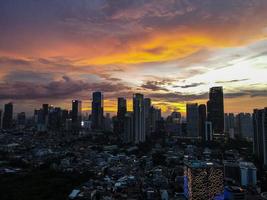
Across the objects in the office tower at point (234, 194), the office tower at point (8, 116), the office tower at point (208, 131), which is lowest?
the office tower at point (234, 194)

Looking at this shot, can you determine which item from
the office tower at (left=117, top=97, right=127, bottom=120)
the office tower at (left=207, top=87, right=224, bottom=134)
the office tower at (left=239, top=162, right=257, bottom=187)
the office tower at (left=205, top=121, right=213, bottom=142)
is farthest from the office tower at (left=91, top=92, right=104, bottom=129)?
the office tower at (left=239, top=162, right=257, bottom=187)

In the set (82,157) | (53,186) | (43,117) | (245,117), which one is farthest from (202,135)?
(43,117)

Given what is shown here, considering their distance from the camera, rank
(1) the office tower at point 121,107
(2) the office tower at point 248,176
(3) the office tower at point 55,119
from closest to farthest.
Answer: (2) the office tower at point 248,176 < (1) the office tower at point 121,107 < (3) the office tower at point 55,119

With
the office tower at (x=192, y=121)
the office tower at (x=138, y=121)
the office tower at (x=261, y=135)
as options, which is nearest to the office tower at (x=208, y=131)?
the office tower at (x=192, y=121)

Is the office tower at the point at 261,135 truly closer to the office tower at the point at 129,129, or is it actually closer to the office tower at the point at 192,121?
the office tower at the point at 192,121

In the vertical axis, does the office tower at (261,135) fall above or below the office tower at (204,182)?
above

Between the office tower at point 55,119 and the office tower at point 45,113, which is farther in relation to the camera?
the office tower at point 45,113

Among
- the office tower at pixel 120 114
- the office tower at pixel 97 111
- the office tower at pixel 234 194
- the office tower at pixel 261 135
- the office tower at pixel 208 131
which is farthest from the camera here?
the office tower at pixel 97 111

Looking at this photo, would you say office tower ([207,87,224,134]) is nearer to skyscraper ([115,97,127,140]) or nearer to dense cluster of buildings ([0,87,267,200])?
dense cluster of buildings ([0,87,267,200])
